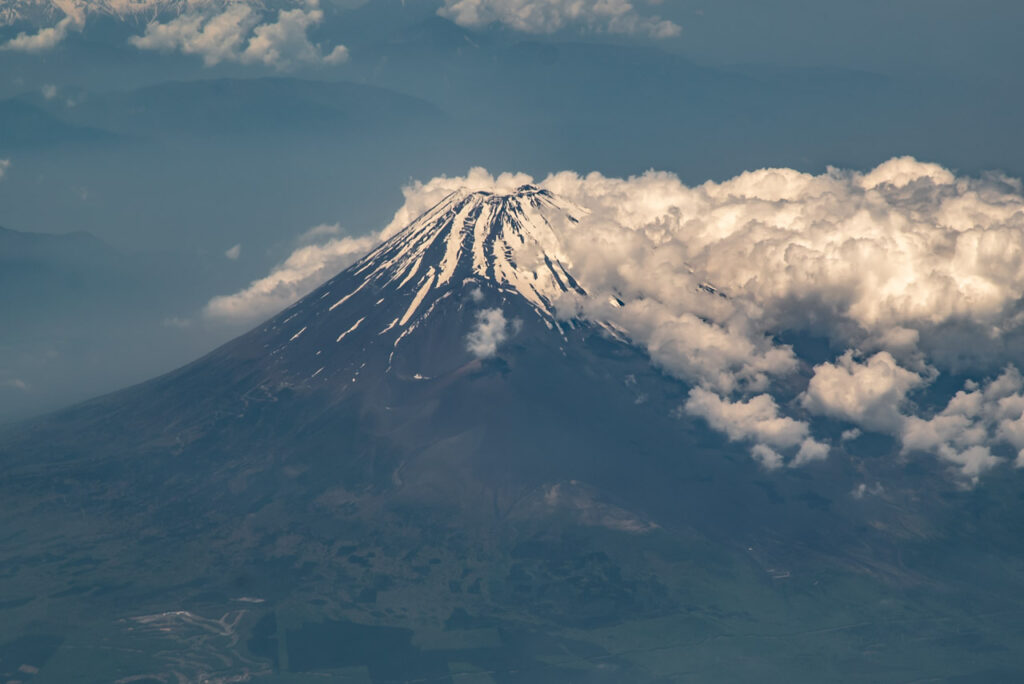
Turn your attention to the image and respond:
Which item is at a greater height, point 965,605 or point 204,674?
point 965,605

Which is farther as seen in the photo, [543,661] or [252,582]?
[252,582]

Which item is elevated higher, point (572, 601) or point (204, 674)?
point (572, 601)

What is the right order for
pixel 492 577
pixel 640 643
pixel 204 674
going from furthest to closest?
pixel 492 577
pixel 640 643
pixel 204 674

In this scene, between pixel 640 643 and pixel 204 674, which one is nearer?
pixel 204 674

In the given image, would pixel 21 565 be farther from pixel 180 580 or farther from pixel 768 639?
pixel 768 639

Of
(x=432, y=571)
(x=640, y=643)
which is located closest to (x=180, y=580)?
(x=432, y=571)

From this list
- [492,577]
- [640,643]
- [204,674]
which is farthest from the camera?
[492,577]

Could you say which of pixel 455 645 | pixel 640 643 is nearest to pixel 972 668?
pixel 640 643

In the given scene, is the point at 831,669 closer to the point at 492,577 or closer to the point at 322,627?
the point at 492,577
